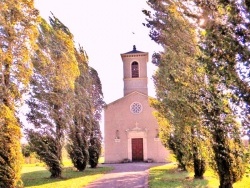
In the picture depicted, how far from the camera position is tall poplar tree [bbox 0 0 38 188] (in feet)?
40.9

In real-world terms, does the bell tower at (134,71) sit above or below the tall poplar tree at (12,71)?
above

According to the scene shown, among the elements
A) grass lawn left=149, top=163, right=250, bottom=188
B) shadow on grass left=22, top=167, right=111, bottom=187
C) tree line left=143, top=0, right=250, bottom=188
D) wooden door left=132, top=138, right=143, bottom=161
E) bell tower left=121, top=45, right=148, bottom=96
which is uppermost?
bell tower left=121, top=45, right=148, bottom=96

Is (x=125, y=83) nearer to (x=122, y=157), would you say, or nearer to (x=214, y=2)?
(x=122, y=157)

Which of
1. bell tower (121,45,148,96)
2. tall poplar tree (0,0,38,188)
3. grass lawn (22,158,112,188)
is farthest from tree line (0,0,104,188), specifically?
bell tower (121,45,148,96)

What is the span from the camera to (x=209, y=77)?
7891mm

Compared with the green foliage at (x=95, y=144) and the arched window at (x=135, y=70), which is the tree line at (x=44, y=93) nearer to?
the green foliage at (x=95, y=144)

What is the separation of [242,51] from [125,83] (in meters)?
36.9

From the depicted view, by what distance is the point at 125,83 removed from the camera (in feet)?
138

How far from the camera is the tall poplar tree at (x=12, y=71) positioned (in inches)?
491

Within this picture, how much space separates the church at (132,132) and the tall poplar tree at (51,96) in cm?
1730

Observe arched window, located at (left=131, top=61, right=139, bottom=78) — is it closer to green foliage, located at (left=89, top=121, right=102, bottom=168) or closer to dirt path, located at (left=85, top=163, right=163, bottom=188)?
green foliage, located at (left=89, top=121, right=102, bottom=168)

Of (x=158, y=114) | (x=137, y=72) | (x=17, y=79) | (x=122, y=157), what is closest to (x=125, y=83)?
(x=137, y=72)

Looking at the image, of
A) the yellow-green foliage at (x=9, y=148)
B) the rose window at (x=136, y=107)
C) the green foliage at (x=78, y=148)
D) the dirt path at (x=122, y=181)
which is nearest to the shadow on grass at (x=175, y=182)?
the dirt path at (x=122, y=181)

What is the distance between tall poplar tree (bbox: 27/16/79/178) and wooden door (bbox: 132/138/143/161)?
57.8 feet
